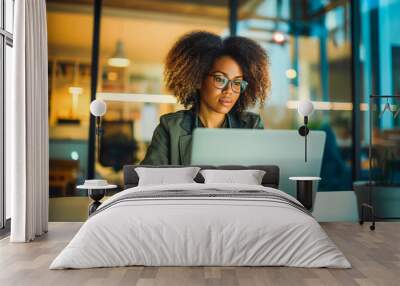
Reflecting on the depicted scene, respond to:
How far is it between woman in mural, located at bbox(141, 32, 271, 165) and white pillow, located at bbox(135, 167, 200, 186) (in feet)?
1.52

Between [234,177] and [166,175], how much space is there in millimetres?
777

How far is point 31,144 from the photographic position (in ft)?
16.0

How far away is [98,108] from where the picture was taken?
600 centimetres

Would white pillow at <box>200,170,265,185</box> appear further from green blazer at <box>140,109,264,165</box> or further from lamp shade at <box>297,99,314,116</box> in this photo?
Result: lamp shade at <box>297,99,314,116</box>

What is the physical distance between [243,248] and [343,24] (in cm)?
402

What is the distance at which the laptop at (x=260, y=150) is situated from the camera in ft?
20.4

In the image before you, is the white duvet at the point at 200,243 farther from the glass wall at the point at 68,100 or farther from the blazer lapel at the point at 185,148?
the glass wall at the point at 68,100

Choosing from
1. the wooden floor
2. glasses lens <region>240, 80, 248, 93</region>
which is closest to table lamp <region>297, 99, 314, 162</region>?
glasses lens <region>240, 80, 248, 93</region>

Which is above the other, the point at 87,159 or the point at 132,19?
the point at 132,19

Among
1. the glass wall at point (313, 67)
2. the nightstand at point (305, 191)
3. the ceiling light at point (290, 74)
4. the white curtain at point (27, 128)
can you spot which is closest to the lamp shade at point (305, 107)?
the glass wall at point (313, 67)

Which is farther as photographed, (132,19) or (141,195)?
(132,19)

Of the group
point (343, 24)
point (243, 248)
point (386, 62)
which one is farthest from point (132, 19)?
point (243, 248)

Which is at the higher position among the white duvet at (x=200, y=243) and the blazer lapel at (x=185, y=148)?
the blazer lapel at (x=185, y=148)

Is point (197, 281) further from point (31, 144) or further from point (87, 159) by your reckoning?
point (87, 159)
